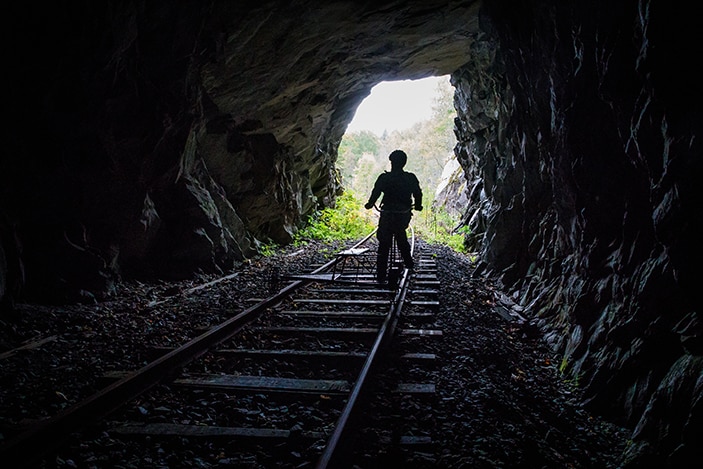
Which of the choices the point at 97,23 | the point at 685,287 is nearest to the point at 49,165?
the point at 97,23

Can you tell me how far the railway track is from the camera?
2.71m

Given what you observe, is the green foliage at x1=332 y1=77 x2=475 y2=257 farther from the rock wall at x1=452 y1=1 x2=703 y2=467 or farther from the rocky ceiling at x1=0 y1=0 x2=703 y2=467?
the rock wall at x1=452 y1=1 x2=703 y2=467

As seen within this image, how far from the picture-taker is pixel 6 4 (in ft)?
16.5

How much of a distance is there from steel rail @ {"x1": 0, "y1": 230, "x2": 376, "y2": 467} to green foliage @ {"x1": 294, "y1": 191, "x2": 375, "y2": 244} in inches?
477

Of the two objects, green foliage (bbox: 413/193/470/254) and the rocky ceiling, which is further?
green foliage (bbox: 413/193/470/254)

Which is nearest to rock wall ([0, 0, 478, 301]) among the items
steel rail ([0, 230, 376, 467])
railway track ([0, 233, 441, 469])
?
steel rail ([0, 230, 376, 467])

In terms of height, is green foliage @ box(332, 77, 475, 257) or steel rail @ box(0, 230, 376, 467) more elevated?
green foliage @ box(332, 77, 475, 257)

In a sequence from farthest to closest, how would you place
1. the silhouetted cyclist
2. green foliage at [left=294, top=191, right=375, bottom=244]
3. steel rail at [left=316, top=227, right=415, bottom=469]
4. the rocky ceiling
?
green foliage at [left=294, top=191, right=375, bottom=244] < the silhouetted cyclist < the rocky ceiling < steel rail at [left=316, top=227, right=415, bottom=469]

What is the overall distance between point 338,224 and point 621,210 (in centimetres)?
1795

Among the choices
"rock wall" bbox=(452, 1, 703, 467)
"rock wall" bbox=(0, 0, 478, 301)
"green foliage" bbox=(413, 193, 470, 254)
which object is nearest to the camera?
"rock wall" bbox=(452, 1, 703, 467)

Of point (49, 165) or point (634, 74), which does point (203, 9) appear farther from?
point (634, 74)

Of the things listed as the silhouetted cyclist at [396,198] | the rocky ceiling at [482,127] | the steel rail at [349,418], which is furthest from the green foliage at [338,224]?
the steel rail at [349,418]

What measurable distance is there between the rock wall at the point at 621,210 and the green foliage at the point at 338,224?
1137 cm

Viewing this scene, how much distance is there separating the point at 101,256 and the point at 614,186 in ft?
23.9
